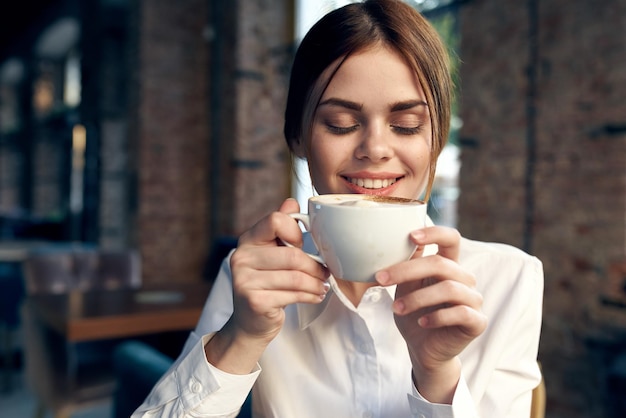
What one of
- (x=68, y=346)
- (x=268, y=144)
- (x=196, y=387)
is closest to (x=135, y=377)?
(x=196, y=387)

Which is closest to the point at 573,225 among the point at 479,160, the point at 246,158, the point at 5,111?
the point at 479,160

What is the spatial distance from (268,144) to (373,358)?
13.4 feet

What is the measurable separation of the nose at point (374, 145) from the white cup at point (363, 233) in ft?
0.63

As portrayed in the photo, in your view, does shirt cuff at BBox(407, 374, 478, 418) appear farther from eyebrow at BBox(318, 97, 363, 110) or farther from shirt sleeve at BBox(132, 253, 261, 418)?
eyebrow at BBox(318, 97, 363, 110)

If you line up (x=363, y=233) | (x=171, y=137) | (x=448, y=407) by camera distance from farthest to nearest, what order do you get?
(x=171, y=137) < (x=448, y=407) < (x=363, y=233)

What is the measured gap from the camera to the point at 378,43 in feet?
2.62

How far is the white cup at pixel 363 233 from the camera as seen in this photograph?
0.54 m

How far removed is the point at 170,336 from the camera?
2721 millimetres

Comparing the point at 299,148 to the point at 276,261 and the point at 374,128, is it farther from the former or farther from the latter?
the point at 276,261

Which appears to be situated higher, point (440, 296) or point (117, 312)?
point (440, 296)

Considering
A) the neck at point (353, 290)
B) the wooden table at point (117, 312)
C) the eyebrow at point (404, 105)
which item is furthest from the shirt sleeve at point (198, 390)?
the wooden table at point (117, 312)

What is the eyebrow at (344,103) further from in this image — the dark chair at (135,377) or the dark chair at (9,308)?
the dark chair at (9,308)

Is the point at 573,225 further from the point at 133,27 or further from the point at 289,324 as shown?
the point at 133,27

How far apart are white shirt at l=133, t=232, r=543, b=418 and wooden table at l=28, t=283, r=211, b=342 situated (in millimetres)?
1175
